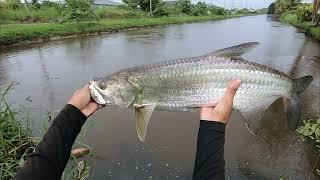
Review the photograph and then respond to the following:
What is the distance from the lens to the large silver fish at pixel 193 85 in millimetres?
2195

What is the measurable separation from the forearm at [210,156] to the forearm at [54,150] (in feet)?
2.14

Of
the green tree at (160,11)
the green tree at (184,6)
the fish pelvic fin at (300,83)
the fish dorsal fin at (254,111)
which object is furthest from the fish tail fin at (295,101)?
the green tree at (184,6)

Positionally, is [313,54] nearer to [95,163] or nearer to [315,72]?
[315,72]

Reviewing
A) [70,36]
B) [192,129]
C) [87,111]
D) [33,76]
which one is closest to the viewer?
[87,111]

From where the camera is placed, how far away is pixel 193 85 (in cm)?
228

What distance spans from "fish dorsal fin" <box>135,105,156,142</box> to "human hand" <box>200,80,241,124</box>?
0.42 m

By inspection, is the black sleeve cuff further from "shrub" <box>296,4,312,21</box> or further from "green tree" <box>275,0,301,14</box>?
"green tree" <box>275,0,301,14</box>

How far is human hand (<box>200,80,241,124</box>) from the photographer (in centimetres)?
184

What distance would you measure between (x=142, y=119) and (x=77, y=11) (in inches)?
930

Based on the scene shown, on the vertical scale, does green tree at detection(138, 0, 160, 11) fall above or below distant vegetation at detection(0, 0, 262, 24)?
above

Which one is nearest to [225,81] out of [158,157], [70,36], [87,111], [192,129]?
[87,111]

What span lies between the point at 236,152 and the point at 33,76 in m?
7.38

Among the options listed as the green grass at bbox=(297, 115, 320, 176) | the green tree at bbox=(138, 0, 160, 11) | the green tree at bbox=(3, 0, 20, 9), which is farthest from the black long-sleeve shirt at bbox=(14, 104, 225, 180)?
the green tree at bbox=(138, 0, 160, 11)

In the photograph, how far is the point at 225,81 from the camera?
7.16ft
